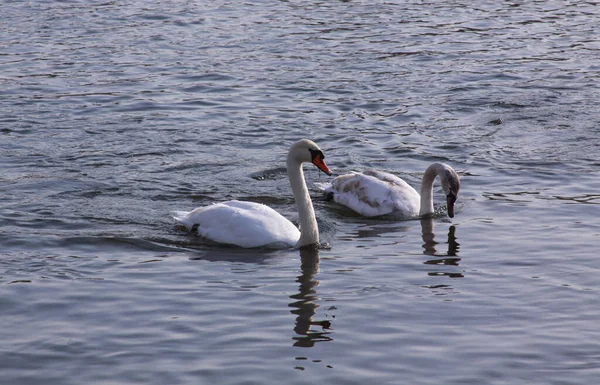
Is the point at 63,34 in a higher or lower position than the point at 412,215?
higher

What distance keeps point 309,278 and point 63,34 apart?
13.5 metres

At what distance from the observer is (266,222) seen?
11445mm

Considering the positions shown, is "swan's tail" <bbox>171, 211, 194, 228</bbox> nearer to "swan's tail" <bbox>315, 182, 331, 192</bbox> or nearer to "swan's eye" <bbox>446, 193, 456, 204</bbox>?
"swan's tail" <bbox>315, 182, 331, 192</bbox>

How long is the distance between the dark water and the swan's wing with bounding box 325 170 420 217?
0.23 m

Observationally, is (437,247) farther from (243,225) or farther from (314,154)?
(243,225)

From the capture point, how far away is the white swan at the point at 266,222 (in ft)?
37.3

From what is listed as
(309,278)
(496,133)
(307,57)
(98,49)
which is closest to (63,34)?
(98,49)

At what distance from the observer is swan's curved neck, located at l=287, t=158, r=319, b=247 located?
1148cm

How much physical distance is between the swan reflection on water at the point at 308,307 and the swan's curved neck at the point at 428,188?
85.6 inches

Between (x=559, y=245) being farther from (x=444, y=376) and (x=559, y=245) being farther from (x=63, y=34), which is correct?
(x=63, y=34)

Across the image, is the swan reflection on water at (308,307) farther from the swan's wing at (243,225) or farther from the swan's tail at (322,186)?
→ the swan's tail at (322,186)

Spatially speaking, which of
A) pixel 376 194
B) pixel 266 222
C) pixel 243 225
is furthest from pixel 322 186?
pixel 243 225

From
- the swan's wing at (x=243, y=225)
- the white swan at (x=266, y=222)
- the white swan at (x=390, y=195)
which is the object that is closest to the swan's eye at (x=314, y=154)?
the white swan at (x=266, y=222)

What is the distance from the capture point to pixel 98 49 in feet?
69.5
